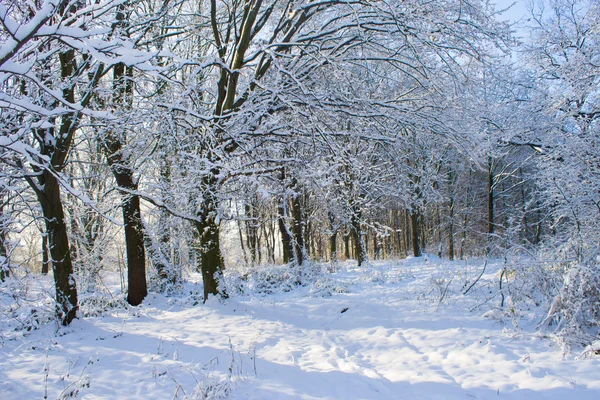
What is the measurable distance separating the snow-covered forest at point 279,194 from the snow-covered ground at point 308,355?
0.04 metres

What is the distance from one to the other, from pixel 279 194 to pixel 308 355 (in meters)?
3.50

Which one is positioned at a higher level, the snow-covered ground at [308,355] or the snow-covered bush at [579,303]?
the snow-covered bush at [579,303]

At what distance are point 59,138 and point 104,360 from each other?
14.7 feet

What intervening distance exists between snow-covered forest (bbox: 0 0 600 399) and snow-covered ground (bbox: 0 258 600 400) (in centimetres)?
4

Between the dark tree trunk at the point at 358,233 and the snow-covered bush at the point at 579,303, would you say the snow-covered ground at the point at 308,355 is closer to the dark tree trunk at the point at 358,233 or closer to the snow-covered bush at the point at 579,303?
the snow-covered bush at the point at 579,303

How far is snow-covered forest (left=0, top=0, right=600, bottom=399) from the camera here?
375cm

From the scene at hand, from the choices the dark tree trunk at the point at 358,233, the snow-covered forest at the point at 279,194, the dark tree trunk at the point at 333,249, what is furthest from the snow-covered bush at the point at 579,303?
the dark tree trunk at the point at 333,249

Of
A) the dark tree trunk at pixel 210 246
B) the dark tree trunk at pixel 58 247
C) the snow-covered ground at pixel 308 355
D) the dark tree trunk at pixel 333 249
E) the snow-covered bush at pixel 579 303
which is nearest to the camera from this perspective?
the snow-covered ground at pixel 308 355

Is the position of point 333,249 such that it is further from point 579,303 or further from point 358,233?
point 579,303

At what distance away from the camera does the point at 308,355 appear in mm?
4922

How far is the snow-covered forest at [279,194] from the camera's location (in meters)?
3.75

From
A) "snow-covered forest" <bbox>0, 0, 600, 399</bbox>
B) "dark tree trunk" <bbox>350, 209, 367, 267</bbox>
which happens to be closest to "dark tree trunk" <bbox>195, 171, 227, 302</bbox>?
"snow-covered forest" <bbox>0, 0, 600, 399</bbox>

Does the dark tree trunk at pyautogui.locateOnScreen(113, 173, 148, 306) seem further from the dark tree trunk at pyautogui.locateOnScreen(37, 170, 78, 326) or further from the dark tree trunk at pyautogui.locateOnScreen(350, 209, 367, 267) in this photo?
the dark tree trunk at pyautogui.locateOnScreen(350, 209, 367, 267)

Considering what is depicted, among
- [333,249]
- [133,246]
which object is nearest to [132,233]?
[133,246]
